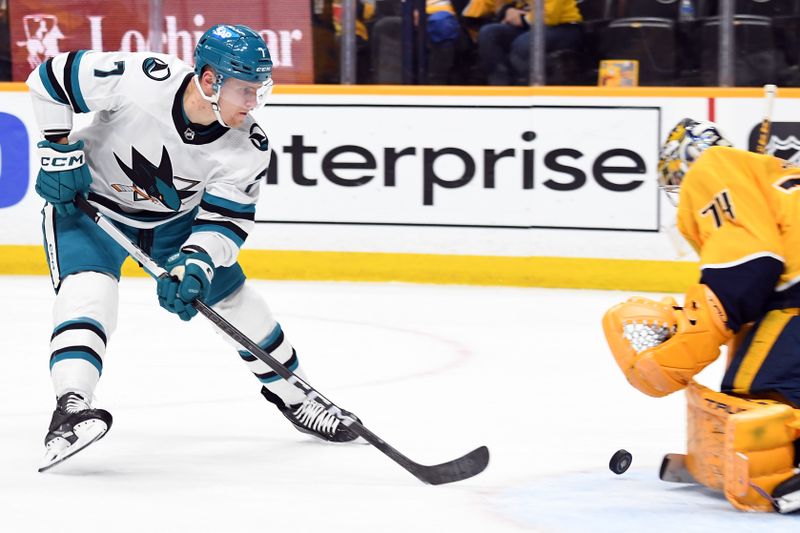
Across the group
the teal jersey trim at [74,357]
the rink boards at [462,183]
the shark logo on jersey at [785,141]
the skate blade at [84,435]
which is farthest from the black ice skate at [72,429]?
the shark logo on jersey at [785,141]

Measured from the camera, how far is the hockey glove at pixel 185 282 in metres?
2.96

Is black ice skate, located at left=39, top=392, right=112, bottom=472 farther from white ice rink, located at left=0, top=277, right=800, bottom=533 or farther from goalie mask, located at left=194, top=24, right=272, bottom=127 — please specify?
goalie mask, located at left=194, top=24, right=272, bottom=127

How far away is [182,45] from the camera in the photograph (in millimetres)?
6430

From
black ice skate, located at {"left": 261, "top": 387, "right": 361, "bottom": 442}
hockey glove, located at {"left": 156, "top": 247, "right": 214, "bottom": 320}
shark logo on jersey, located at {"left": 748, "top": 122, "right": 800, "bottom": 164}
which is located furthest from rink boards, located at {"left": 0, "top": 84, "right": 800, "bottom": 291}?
hockey glove, located at {"left": 156, "top": 247, "right": 214, "bottom": 320}

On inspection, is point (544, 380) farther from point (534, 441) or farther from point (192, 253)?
point (192, 253)

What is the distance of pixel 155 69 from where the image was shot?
10.4 ft

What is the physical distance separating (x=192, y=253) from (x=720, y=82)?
3.55 meters

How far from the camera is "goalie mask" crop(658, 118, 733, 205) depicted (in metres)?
2.68

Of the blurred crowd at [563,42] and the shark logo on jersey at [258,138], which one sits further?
the blurred crowd at [563,42]

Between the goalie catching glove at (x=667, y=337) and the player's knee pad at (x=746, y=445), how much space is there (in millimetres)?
92

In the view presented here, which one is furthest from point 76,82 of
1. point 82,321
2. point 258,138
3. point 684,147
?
point 684,147

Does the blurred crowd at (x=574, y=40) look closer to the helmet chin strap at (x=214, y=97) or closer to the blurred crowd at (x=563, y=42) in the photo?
the blurred crowd at (x=563, y=42)

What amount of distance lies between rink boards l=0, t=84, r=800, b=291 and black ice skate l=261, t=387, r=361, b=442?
9.11 ft

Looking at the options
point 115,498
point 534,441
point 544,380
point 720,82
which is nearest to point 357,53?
point 720,82
